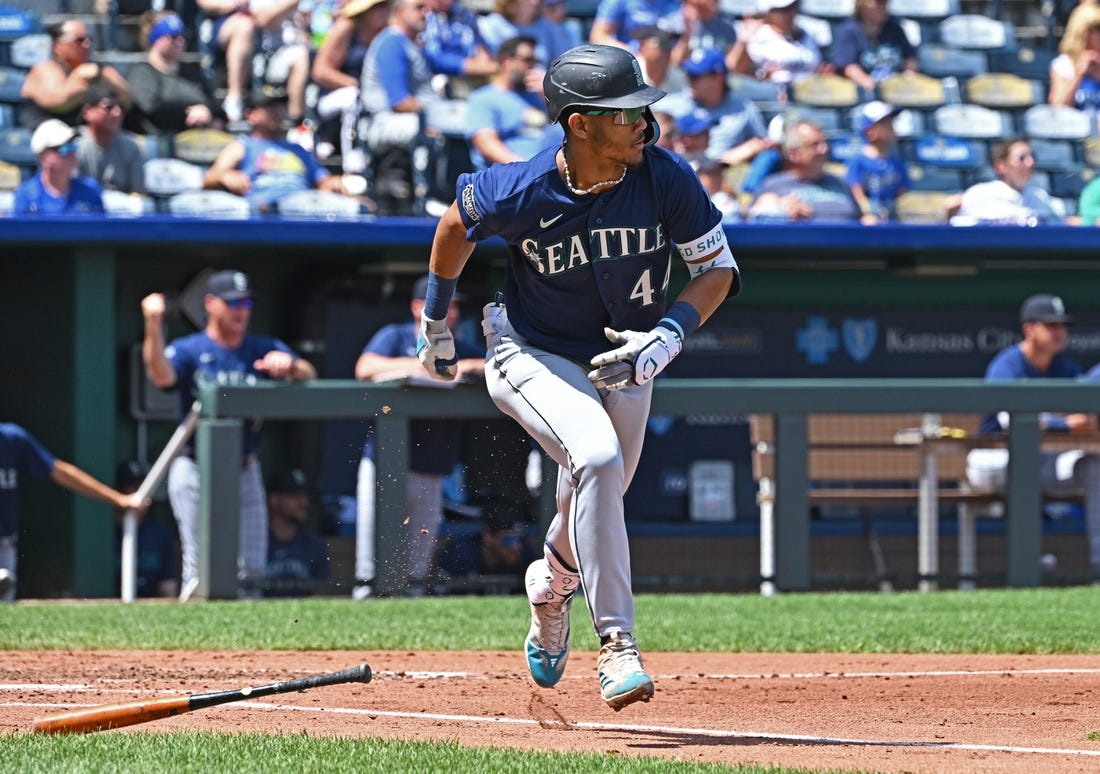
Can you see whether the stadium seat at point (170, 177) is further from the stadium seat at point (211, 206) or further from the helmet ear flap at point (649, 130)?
the helmet ear flap at point (649, 130)

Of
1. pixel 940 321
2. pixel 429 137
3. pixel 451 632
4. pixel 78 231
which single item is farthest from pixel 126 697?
pixel 940 321

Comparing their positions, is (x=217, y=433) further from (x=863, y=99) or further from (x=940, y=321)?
(x=863, y=99)

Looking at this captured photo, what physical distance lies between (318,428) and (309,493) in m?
0.35

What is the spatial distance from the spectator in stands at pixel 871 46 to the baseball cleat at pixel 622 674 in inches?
373

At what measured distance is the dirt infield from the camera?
424 cm

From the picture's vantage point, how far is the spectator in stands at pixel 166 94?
440 inches

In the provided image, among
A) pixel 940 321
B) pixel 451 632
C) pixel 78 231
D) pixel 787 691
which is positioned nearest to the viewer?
pixel 787 691

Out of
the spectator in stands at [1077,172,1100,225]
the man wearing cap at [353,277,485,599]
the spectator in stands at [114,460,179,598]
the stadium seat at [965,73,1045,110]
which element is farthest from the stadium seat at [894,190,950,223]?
the spectator in stands at [114,460,179,598]

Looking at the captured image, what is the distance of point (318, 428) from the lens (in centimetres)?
952

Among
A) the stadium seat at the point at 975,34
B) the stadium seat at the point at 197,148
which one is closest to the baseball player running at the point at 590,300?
the stadium seat at the point at 197,148

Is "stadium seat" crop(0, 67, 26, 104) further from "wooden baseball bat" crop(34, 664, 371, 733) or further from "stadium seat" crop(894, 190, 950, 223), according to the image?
"wooden baseball bat" crop(34, 664, 371, 733)

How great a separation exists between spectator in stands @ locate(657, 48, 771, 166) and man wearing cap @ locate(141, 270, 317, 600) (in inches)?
140

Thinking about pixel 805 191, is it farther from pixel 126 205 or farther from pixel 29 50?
pixel 29 50

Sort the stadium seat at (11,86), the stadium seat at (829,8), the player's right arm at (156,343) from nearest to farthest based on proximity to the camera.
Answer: the player's right arm at (156,343), the stadium seat at (11,86), the stadium seat at (829,8)
